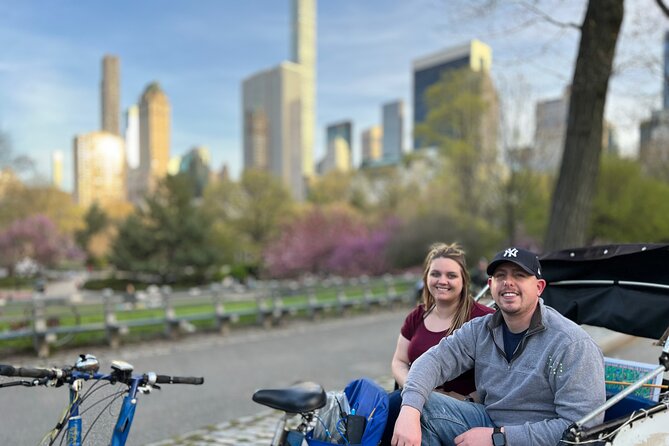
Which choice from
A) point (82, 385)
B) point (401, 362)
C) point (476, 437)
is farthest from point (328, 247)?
point (82, 385)

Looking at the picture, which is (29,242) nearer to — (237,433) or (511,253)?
(237,433)

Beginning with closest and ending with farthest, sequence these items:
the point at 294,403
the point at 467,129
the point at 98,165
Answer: the point at 294,403 < the point at 467,129 < the point at 98,165

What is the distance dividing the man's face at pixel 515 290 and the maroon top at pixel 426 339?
27.4 inches

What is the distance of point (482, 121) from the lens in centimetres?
3319

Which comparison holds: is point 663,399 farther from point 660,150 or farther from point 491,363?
point 660,150

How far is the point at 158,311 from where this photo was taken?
14.5 m

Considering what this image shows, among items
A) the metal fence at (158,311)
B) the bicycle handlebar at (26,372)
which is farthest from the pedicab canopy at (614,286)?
the metal fence at (158,311)

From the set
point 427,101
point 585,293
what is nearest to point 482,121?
point 427,101

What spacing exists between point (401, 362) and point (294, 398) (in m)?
1.42

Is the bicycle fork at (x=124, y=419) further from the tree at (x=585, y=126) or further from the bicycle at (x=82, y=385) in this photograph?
the tree at (x=585, y=126)

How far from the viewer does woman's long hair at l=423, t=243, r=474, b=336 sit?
407 cm

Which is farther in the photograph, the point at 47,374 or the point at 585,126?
the point at 585,126

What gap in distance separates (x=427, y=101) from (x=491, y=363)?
1412 inches

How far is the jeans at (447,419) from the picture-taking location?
10.4ft
